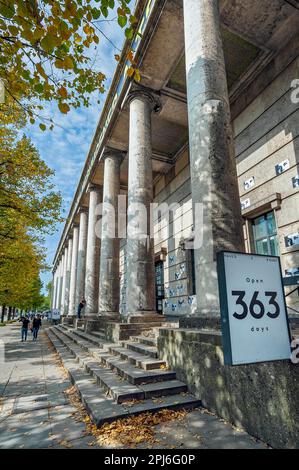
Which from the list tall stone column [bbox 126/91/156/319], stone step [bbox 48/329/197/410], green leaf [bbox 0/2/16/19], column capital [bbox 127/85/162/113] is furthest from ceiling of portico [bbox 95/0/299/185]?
stone step [bbox 48/329/197/410]

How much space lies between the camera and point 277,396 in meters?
3.18

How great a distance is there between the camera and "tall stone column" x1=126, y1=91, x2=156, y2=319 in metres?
9.91

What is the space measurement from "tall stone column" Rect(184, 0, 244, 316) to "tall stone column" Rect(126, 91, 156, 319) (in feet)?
14.6

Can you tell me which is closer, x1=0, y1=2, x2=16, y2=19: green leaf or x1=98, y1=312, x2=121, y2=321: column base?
x1=0, y1=2, x2=16, y2=19: green leaf

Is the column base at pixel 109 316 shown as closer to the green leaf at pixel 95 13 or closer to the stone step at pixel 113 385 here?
the stone step at pixel 113 385

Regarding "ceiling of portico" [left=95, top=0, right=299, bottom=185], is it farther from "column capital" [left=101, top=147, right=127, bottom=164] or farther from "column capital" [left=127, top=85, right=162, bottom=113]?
"column capital" [left=101, top=147, right=127, bottom=164]

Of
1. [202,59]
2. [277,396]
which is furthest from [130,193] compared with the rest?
[277,396]

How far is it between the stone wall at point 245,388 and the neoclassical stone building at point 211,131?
2.95 feet

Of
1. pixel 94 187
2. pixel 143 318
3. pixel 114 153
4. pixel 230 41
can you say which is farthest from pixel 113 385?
pixel 94 187

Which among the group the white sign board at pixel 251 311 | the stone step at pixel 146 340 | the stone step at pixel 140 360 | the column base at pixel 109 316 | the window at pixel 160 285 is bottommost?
the stone step at pixel 140 360

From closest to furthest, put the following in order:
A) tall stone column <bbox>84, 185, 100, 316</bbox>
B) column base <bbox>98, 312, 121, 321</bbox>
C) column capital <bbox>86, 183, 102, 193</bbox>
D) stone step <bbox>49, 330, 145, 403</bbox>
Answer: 1. stone step <bbox>49, 330, 145, 403</bbox>
2. column base <bbox>98, 312, 121, 321</bbox>
3. tall stone column <bbox>84, 185, 100, 316</bbox>
4. column capital <bbox>86, 183, 102, 193</bbox>

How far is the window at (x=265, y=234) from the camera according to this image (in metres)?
10.1

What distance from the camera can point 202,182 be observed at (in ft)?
18.5

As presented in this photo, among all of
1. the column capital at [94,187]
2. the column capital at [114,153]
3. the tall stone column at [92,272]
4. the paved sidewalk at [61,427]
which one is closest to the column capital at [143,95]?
the column capital at [114,153]
